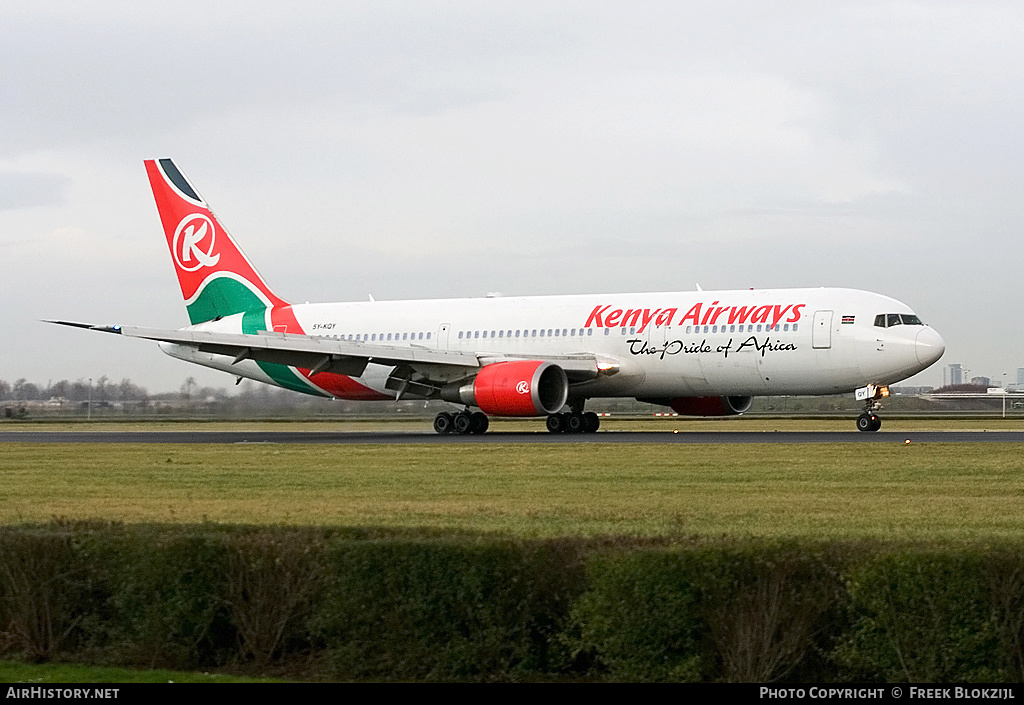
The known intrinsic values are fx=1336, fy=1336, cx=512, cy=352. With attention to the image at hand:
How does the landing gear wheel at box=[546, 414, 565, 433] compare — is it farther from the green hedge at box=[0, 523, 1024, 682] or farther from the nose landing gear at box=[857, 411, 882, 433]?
the green hedge at box=[0, 523, 1024, 682]

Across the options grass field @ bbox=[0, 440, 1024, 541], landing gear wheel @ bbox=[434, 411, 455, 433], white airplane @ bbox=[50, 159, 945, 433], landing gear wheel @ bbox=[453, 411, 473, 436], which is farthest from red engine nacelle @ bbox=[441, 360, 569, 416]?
grass field @ bbox=[0, 440, 1024, 541]

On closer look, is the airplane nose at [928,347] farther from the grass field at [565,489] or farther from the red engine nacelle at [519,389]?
the red engine nacelle at [519,389]

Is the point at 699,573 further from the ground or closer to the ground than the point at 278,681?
further from the ground

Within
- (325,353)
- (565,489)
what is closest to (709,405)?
(325,353)

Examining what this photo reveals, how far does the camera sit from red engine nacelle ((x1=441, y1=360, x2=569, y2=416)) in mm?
37250

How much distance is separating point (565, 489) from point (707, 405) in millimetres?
23504

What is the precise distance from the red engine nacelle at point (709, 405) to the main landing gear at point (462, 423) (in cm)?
622

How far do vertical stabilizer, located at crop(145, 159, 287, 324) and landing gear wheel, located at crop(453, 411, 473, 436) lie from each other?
1061cm

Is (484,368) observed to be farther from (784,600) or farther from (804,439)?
(784,600)

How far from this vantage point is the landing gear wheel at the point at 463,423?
40.4 metres
